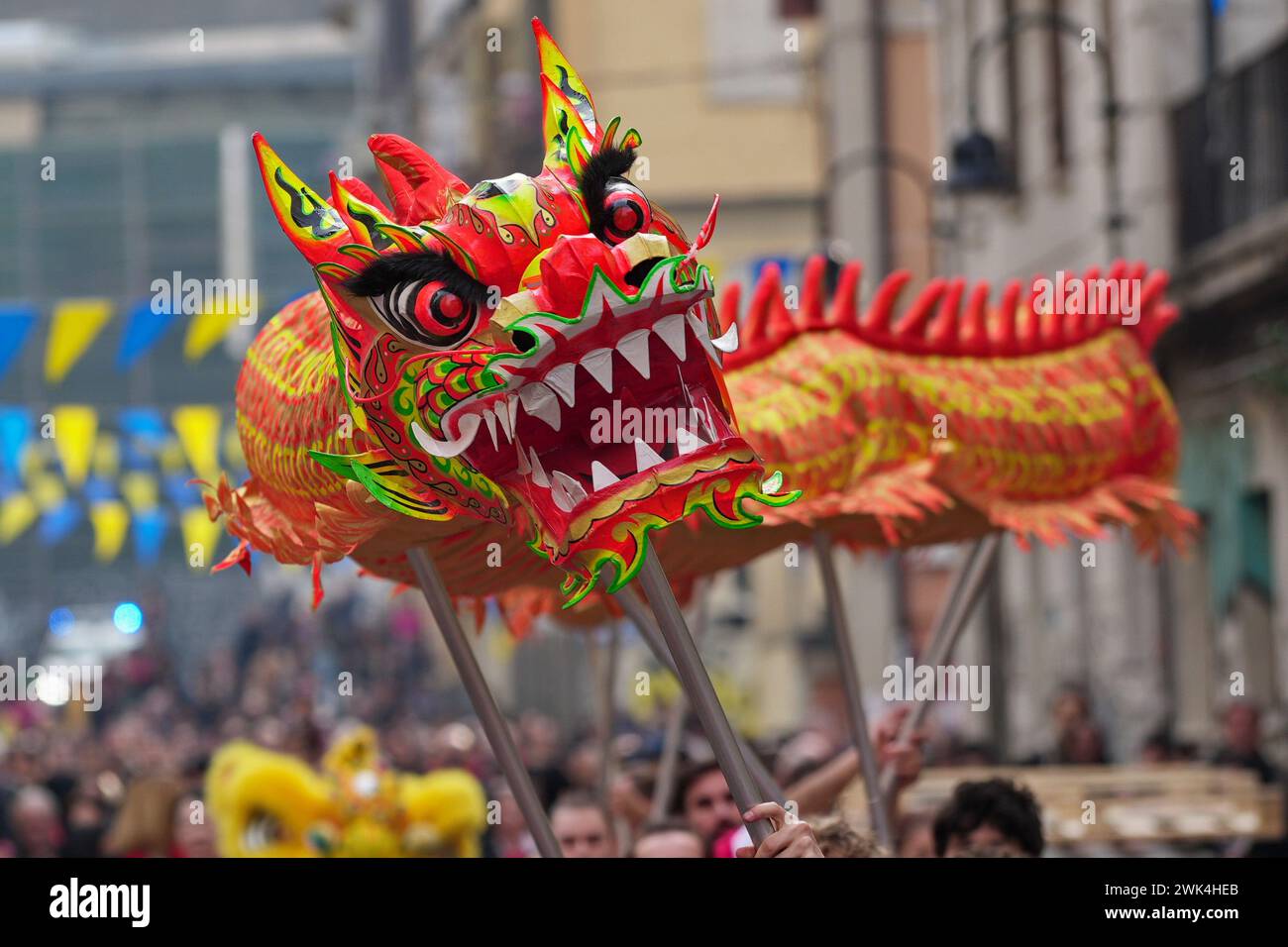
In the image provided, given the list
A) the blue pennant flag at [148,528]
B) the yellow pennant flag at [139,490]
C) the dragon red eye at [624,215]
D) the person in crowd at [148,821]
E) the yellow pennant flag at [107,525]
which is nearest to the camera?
the dragon red eye at [624,215]

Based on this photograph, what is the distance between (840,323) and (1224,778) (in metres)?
4.88

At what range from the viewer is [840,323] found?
23.8ft

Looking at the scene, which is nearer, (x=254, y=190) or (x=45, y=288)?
(x=254, y=190)

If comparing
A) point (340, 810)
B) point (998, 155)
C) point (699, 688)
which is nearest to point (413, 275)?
point (699, 688)

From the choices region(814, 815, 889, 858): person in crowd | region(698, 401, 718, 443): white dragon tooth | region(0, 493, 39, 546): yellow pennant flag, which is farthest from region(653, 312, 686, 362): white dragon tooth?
region(0, 493, 39, 546): yellow pennant flag

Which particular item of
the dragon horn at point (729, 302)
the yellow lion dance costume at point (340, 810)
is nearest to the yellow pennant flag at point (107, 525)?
the yellow lion dance costume at point (340, 810)

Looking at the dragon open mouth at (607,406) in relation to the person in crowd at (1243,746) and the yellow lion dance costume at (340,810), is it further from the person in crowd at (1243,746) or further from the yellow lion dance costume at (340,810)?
the person in crowd at (1243,746)

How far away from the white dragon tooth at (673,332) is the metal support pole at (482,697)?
87 cm

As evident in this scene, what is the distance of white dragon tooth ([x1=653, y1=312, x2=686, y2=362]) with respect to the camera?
4.43 metres

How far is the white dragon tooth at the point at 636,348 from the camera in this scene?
14.5 feet

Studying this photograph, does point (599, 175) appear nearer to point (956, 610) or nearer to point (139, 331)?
point (956, 610)
